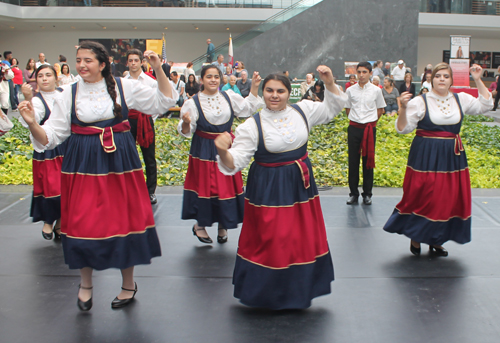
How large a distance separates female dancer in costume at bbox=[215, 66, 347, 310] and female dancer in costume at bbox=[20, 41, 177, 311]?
0.73 m

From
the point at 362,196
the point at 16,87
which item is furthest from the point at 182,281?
the point at 16,87

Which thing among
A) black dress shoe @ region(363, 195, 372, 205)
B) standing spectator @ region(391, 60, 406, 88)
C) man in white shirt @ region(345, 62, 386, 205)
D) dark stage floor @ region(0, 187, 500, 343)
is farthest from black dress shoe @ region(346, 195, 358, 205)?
standing spectator @ region(391, 60, 406, 88)

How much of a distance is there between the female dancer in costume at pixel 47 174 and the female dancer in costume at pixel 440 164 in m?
3.53

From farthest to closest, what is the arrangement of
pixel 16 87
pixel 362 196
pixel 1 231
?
pixel 16 87 < pixel 362 196 < pixel 1 231

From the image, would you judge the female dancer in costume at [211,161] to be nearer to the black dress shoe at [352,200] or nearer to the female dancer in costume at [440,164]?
the female dancer in costume at [440,164]

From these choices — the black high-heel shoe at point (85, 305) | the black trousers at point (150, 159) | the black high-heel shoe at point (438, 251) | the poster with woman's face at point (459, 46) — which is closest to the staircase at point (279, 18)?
the poster with woman's face at point (459, 46)

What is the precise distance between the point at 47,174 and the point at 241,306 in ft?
9.04

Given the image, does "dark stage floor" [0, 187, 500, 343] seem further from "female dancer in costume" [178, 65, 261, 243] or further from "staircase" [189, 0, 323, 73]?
"staircase" [189, 0, 323, 73]

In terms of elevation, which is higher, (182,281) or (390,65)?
(390,65)

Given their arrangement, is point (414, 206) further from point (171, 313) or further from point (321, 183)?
point (321, 183)

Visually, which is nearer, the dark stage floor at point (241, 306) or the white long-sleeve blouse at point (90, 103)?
the dark stage floor at point (241, 306)

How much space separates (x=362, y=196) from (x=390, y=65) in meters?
13.7

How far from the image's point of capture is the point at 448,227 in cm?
486

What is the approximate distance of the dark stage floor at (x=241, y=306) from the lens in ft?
11.5
